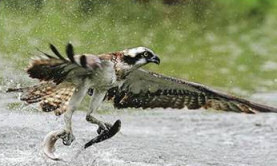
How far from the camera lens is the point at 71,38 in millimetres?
15195

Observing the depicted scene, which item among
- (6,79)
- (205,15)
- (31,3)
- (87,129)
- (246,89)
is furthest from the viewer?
(205,15)

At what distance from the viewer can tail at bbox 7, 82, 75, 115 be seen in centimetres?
809

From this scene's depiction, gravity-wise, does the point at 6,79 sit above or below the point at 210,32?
below

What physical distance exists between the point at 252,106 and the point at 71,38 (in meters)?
7.64

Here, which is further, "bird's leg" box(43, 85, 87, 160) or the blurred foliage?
the blurred foliage

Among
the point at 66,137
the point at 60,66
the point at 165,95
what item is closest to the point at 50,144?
the point at 66,137

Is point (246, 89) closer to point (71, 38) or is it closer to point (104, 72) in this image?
point (71, 38)

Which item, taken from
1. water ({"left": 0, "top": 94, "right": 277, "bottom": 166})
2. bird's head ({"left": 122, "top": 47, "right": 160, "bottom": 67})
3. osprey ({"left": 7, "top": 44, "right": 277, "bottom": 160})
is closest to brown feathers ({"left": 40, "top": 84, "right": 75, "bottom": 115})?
osprey ({"left": 7, "top": 44, "right": 277, "bottom": 160})

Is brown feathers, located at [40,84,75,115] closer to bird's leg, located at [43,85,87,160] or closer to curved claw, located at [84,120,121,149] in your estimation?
bird's leg, located at [43,85,87,160]

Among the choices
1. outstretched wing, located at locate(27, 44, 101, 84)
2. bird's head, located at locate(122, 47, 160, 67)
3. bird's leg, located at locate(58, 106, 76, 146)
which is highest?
bird's head, located at locate(122, 47, 160, 67)

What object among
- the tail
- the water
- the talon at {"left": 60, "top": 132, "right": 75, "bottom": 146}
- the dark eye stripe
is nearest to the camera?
the dark eye stripe

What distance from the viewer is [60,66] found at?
7.33m

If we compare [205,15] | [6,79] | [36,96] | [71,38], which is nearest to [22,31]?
[71,38]

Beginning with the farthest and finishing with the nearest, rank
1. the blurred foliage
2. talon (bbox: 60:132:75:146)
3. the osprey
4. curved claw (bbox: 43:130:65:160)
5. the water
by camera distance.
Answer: the blurred foliage → the water → talon (bbox: 60:132:75:146) → curved claw (bbox: 43:130:65:160) → the osprey
